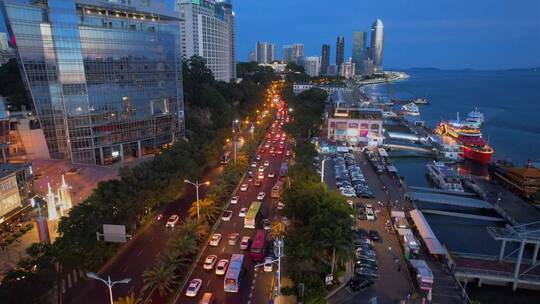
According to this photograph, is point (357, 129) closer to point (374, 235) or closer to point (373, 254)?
point (374, 235)

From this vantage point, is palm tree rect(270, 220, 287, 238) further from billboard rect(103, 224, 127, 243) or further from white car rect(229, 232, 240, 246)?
billboard rect(103, 224, 127, 243)

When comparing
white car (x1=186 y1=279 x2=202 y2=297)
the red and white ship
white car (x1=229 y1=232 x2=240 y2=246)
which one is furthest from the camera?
the red and white ship

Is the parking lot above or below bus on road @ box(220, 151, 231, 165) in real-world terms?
below

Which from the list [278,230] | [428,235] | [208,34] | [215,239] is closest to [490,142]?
[428,235]

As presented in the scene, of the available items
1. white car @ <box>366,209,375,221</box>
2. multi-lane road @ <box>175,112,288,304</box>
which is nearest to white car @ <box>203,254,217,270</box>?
multi-lane road @ <box>175,112,288,304</box>

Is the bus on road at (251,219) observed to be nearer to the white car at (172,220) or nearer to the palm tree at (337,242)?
the white car at (172,220)
